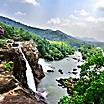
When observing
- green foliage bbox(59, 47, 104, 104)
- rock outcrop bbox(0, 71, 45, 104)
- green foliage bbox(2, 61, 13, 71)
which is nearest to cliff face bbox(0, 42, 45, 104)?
rock outcrop bbox(0, 71, 45, 104)

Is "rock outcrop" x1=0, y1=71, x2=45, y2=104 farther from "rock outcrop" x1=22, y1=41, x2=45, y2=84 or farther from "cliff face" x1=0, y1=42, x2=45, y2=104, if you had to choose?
"rock outcrop" x1=22, y1=41, x2=45, y2=84

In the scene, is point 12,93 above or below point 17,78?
above

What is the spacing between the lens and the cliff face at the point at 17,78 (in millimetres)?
37312

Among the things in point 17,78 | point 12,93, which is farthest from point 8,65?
point 12,93

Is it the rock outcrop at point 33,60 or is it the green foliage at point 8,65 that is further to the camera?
the rock outcrop at point 33,60

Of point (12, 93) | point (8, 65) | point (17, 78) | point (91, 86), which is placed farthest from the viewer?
point (17, 78)

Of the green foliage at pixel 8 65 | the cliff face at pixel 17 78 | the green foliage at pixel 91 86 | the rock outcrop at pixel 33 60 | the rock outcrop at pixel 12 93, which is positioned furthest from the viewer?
the rock outcrop at pixel 33 60

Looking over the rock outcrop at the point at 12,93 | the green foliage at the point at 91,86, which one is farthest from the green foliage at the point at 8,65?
the green foliage at the point at 91,86

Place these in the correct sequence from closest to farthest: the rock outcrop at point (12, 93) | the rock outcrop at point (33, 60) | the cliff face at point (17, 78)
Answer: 1. the rock outcrop at point (12, 93)
2. the cliff face at point (17, 78)
3. the rock outcrop at point (33, 60)

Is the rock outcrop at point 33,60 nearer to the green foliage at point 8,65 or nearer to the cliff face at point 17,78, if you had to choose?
the cliff face at point 17,78

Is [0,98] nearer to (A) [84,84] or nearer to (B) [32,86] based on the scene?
(A) [84,84]

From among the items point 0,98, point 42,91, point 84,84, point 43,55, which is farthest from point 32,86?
point 43,55

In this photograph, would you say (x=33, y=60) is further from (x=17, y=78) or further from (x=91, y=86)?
(x=91, y=86)

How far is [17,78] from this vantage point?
192ft
